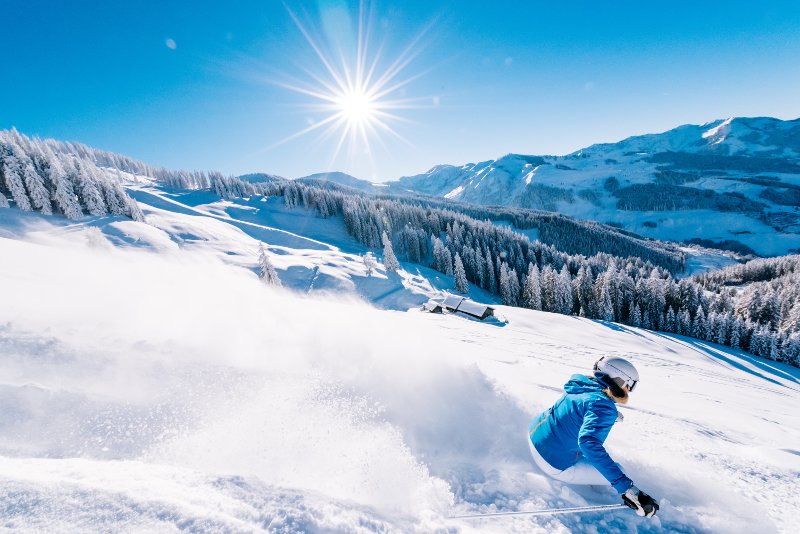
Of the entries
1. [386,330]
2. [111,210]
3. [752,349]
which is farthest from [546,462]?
[111,210]

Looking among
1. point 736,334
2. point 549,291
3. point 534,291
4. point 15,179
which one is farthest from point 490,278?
point 15,179

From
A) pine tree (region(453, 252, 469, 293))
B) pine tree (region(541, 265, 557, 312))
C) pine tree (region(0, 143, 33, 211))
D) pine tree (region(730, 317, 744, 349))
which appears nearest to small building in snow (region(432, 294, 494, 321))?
pine tree (region(453, 252, 469, 293))

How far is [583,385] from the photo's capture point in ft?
14.3

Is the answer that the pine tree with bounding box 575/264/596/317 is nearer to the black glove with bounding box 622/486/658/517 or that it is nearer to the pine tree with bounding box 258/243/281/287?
the pine tree with bounding box 258/243/281/287

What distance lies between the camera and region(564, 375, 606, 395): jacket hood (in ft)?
14.0

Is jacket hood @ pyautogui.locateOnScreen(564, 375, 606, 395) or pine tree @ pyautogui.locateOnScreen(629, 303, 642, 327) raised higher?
jacket hood @ pyautogui.locateOnScreen(564, 375, 606, 395)

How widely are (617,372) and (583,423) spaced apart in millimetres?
887

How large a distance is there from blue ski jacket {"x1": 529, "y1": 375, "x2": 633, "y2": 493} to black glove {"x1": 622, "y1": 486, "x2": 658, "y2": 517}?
97 millimetres

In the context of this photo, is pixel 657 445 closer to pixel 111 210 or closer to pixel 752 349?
pixel 752 349

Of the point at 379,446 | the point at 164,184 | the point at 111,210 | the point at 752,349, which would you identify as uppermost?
the point at 164,184

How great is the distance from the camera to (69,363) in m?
5.19

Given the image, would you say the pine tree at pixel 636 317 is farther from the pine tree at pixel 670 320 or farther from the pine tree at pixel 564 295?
the pine tree at pixel 564 295

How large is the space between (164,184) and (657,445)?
175481mm

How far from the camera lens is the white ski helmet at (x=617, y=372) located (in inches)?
169
